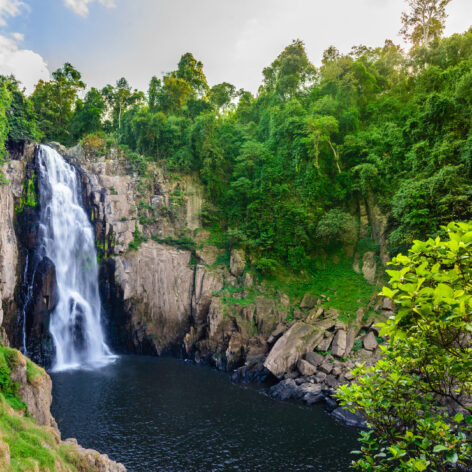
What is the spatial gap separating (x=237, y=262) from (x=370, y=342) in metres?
11.7

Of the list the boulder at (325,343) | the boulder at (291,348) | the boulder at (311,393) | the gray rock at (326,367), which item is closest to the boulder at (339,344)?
the boulder at (325,343)

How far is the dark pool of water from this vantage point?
11.8m

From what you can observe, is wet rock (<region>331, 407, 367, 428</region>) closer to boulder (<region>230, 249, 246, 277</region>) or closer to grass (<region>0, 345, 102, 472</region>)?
grass (<region>0, 345, 102, 472</region>)

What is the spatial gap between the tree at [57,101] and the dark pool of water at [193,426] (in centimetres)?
2562

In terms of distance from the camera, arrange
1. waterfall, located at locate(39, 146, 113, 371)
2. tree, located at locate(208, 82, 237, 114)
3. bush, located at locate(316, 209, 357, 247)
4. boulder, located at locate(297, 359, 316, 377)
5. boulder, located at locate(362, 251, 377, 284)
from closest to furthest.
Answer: boulder, located at locate(297, 359, 316, 377) → waterfall, located at locate(39, 146, 113, 371) → boulder, located at locate(362, 251, 377, 284) → bush, located at locate(316, 209, 357, 247) → tree, located at locate(208, 82, 237, 114)

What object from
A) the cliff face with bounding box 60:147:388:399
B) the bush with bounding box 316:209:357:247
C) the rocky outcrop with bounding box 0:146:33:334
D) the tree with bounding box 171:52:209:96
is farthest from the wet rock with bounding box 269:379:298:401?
the tree with bounding box 171:52:209:96

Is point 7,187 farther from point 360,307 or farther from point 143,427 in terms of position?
point 360,307

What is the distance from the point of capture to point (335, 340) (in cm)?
2006

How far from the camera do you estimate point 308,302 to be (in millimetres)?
24000

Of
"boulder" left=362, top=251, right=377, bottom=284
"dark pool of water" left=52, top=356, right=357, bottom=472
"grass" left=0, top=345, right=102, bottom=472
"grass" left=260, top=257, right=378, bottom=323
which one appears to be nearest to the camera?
"grass" left=0, top=345, right=102, bottom=472

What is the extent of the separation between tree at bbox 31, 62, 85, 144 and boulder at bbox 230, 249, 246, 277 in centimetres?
2201

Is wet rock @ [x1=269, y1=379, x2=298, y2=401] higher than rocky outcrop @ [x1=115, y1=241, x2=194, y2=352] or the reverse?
the reverse

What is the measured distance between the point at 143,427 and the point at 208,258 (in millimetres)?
15911

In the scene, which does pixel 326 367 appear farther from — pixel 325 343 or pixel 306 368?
pixel 325 343
